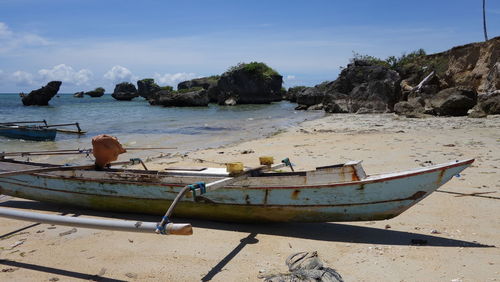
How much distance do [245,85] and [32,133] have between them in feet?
140

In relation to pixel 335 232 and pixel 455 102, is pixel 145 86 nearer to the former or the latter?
pixel 455 102

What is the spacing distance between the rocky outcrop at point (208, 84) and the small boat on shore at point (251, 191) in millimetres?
55571

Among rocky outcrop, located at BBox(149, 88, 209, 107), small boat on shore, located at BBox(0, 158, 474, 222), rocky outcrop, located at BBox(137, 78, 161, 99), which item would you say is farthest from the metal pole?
rocky outcrop, located at BBox(137, 78, 161, 99)

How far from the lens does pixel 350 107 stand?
29625mm

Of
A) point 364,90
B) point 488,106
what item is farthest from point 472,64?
point 488,106

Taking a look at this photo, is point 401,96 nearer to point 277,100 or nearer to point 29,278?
point 29,278

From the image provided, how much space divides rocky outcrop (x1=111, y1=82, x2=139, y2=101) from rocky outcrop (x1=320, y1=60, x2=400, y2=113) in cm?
5980

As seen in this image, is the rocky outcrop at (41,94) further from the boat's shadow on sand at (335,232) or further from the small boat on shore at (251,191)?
the boat's shadow on sand at (335,232)

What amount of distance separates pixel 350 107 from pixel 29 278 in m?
27.5

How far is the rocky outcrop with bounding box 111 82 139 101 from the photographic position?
8519cm

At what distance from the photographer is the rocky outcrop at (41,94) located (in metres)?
54.0

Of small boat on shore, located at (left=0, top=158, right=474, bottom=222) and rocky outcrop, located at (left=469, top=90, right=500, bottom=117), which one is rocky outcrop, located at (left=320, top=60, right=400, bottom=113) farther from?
small boat on shore, located at (left=0, top=158, right=474, bottom=222)

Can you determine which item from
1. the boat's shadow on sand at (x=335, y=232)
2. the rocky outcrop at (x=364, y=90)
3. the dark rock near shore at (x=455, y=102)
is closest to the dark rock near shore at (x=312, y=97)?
the rocky outcrop at (x=364, y=90)

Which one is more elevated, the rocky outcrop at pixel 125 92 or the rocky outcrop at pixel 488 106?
the rocky outcrop at pixel 125 92
